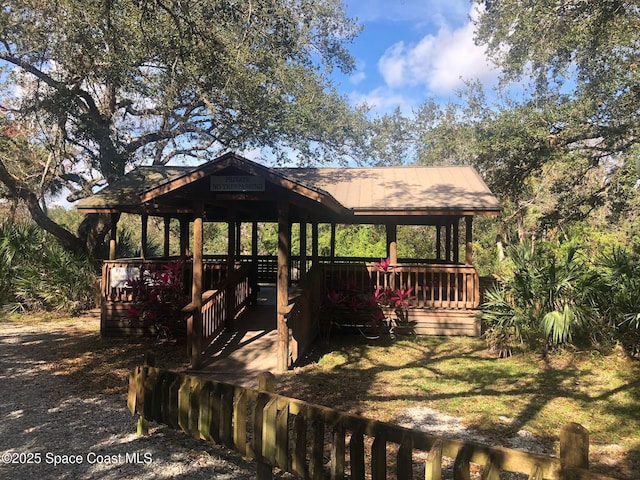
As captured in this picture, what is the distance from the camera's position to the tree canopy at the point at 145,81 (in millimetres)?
7984

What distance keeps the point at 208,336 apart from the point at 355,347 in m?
2.82

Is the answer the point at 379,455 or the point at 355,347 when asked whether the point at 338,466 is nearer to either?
the point at 379,455

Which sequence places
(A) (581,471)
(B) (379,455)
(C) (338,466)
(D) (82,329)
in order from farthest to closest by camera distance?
(D) (82,329) < (C) (338,466) < (B) (379,455) < (A) (581,471)

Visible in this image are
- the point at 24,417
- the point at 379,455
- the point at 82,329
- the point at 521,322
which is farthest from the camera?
the point at 82,329

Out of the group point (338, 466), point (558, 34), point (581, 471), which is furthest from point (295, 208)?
point (558, 34)

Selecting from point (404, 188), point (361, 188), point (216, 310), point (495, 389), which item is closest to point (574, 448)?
point (495, 389)

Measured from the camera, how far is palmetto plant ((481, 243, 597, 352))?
726 centimetres

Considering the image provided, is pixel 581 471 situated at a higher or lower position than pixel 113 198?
lower

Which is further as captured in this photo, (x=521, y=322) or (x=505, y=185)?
(x=505, y=185)

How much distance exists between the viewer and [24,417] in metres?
5.14

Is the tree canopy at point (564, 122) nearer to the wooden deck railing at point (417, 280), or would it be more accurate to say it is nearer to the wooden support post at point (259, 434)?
the wooden deck railing at point (417, 280)

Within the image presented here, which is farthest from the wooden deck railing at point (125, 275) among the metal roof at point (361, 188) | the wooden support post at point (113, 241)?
the metal roof at point (361, 188)

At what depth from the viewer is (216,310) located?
8.22 meters

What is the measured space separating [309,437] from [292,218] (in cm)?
540
